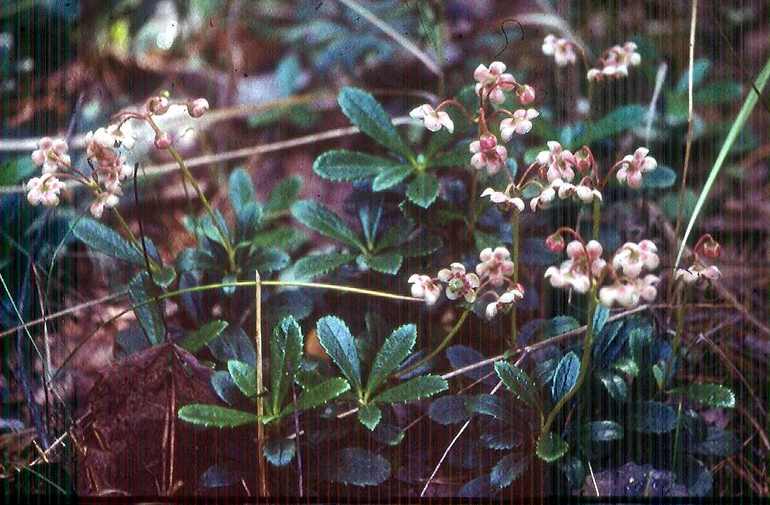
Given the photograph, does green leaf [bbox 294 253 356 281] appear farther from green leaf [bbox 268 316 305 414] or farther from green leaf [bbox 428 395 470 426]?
green leaf [bbox 428 395 470 426]

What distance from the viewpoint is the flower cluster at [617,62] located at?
1.54 m

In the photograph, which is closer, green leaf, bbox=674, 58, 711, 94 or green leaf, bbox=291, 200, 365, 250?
green leaf, bbox=291, 200, 365, 250

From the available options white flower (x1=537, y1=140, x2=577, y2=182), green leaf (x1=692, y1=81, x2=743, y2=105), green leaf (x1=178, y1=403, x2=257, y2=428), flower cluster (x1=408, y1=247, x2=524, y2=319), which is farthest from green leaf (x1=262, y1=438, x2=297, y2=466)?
green leaf (x1=692, y1=81, x2=743, y2=105)

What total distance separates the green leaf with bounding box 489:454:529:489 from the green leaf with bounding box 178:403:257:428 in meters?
0.36

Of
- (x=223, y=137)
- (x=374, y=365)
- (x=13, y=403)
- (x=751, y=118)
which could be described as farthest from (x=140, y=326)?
(x=751, y=118)

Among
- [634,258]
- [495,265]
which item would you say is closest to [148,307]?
[495,265]

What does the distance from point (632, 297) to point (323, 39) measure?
101 centimetres

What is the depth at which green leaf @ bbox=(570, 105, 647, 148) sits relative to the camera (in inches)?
62.7

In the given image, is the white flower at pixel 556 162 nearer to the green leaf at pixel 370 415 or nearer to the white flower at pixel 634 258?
the white flower at pixel 634 258

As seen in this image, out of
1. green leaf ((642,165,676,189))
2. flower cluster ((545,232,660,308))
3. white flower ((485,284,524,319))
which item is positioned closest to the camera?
flower cluster ((545,232,660,308))

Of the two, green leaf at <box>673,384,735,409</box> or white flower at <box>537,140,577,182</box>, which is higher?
white flower at <box>537,140,577,182</box>

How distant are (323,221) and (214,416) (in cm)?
39

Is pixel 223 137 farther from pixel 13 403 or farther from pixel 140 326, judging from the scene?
pixel 13 403

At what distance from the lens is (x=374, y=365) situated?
1.36 m
